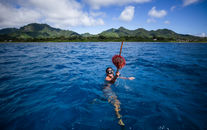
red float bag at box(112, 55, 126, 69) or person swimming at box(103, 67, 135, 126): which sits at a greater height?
red float bag at box(112, 55, 126, 69)

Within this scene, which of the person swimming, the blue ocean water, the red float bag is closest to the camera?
the blue ocean water

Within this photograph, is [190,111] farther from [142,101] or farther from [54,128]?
[54,128]

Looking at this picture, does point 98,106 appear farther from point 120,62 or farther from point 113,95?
point 120,62

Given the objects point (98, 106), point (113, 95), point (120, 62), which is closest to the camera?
point (120, 62)

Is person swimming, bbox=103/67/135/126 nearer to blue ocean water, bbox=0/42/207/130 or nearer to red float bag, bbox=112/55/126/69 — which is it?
blue ocean water, bbox=0/42/207/130

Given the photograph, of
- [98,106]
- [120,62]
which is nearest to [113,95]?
[98,106]

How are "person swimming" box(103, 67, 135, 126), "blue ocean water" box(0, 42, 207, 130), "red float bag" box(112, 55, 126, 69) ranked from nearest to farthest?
1. "blue ocean water" box(0, 42, 207, 130)
2. "person swimming" box(103, 67, 135, 126)
3. "red float bag" box(112, 55, 126, 69)

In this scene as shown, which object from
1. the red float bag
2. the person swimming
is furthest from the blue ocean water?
the red float bag

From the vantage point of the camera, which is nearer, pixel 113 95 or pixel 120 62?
A: pixel 120 62

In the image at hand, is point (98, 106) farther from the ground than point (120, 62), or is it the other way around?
point (120, 62)

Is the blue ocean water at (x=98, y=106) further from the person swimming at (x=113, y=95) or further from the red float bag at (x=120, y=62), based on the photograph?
the red float bag at (x=120, y=62)

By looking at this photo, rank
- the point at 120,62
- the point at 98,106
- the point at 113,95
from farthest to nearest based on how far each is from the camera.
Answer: the point at 113,95 < the point at 98,106 < the point at 120,62

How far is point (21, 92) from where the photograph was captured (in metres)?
5.93

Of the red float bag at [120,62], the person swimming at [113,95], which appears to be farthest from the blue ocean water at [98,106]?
the red float bag at [120,62]
